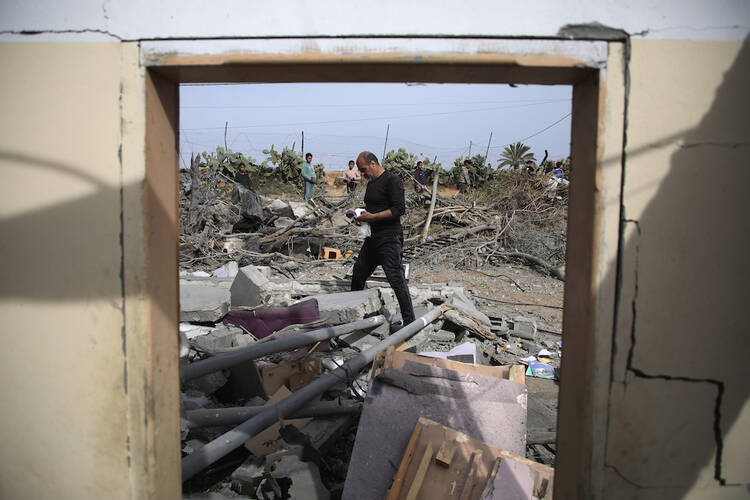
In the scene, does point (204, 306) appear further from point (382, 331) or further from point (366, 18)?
point (366, 18)

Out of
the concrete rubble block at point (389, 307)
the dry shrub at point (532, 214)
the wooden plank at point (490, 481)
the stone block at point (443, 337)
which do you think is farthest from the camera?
the dry shrub at point (532, 214)

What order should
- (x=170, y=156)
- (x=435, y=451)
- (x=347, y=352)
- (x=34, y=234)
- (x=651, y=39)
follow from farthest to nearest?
(x=347, y=352), (x=435, y=451), (x=170, y=156), (x=34, y=234), (x=651, y=39)

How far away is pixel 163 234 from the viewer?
1890 millimetres

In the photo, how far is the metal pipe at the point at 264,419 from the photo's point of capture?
2677 mm

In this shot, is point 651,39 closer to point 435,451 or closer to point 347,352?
point 435,451

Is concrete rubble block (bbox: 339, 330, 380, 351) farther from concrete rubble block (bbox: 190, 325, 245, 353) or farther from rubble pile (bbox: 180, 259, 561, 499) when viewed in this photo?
concrete rubble block (bbox: 190, 325, 245, 353)

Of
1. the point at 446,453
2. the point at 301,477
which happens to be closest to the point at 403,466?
the point at 446,453

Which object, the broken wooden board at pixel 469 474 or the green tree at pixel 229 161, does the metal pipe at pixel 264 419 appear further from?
the green tree at pixel 229 161

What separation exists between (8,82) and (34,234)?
0.54 metres

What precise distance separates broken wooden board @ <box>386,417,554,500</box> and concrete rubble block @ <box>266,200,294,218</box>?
1042cm

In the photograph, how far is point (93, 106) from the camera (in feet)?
5.72

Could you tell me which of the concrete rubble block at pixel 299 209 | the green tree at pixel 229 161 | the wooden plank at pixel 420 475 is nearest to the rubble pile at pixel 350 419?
the wooden plank at pixel 420 475

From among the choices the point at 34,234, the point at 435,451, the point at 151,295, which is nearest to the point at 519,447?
the point at 435,451

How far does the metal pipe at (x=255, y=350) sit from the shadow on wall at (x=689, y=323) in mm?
2579
